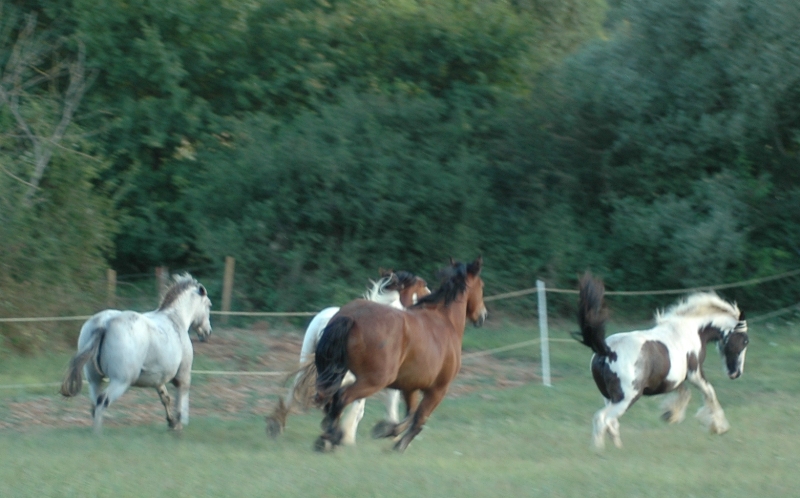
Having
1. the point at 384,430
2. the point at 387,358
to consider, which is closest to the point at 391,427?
the point at 384,430

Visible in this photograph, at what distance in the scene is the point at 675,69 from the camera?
2017 cm

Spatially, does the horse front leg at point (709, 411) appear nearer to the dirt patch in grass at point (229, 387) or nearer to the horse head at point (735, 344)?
the horse head at point (735, 344)

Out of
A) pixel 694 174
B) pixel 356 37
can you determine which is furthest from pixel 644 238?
pixel 356 37

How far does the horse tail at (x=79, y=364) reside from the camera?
28.5 ft

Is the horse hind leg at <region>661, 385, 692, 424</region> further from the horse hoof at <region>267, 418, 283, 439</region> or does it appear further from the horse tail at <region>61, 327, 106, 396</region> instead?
the horse tail at <region>61, 327, 106, 396</region>

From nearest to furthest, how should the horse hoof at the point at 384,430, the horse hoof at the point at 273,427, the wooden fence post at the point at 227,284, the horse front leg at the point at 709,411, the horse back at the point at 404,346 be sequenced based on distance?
the horse back at the point at 404,346, the horse hoof at the point at 384,430, the horse hoof at the point at 273,427, the horse front leg at the point at 709,411, the wooden fence post at the point at 227,284

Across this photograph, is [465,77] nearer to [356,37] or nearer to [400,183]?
[356,37]

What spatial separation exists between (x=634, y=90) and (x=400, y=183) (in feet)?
18.3

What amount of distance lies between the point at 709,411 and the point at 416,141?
13424mm

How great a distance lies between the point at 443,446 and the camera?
874 cm

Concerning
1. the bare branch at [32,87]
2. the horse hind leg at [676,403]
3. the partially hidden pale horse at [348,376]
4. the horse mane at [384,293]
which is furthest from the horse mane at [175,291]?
the bare branch at [32,87]

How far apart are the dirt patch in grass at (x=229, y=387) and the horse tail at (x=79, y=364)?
1.68 meters

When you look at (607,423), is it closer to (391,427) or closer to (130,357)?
(391,427)

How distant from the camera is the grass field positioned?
19.2ft
